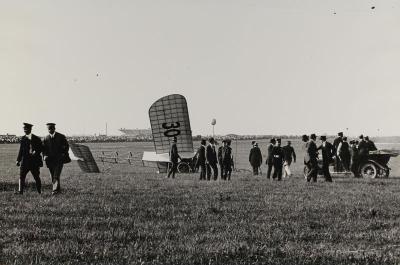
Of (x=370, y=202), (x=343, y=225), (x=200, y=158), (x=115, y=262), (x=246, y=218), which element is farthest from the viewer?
(x=200, y=158)

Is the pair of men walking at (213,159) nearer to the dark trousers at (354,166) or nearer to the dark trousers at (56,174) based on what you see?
the dark trousers at (354,166)

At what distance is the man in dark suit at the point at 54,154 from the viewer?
11906 mm

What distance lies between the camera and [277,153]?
16969 mm

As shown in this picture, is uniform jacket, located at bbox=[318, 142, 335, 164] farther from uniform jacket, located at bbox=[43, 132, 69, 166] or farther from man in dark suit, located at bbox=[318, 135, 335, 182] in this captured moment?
uniform jacket, located at bbox=[43, 132, 69, 166]

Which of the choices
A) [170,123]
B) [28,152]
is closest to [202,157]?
[170,123]

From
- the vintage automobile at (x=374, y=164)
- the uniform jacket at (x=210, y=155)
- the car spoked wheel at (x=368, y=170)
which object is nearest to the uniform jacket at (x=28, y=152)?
the uniform jacket at (x=210, y=155)

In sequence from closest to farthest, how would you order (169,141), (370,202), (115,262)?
(115,262), (370,202), (169,141)

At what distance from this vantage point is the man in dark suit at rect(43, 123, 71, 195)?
11.9m

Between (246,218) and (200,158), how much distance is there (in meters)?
10.2

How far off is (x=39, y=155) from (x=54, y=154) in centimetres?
35

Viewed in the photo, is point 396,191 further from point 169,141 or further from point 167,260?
point 169,141

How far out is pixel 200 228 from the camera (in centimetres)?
721

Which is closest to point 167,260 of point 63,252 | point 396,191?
point 63,252

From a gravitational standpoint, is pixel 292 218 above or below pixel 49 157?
below
